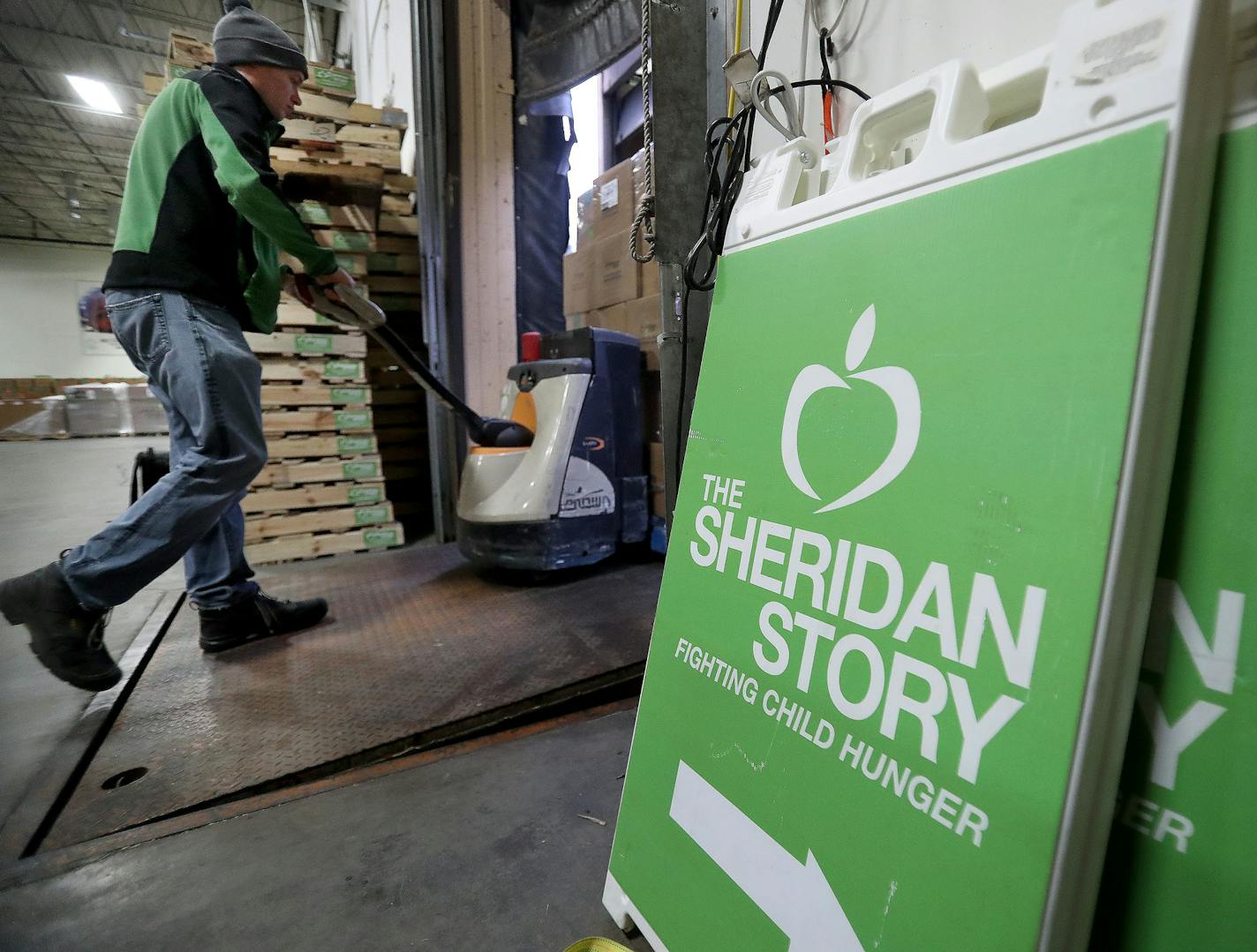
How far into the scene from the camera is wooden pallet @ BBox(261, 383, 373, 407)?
3035mm

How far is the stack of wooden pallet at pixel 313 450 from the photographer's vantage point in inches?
120

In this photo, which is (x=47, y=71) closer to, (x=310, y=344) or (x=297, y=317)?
(x=297, y=317)

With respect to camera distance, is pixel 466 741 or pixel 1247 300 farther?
pixel 466 741

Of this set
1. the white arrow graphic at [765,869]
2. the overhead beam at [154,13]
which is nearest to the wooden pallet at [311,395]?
the white arrow graphic at [765,869]

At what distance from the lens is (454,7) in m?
3.37

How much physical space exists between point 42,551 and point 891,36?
4380 millimetres

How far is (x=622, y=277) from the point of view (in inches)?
115

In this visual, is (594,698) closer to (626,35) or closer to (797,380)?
(797,380)

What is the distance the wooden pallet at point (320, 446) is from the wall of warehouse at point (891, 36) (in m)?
2.55

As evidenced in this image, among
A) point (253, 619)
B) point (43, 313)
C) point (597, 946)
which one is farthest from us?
point (43, 313)

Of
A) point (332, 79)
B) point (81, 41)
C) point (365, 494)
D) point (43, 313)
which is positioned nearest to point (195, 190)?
point (365, 494)

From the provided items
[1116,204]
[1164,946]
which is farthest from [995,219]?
[1164,946]

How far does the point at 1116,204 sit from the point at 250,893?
1.48 meters

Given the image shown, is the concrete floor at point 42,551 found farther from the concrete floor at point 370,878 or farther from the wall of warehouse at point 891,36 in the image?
the wall of warehouse at point 891,36
